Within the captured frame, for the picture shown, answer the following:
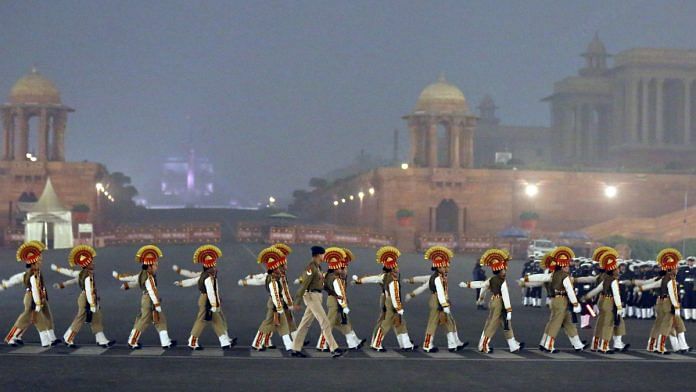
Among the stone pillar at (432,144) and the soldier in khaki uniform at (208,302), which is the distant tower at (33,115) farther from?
the soldier in khaki uniform at (208,302)

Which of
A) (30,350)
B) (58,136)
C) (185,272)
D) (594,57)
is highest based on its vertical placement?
(594,57)

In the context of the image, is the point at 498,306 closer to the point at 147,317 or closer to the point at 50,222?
the point at 147,317

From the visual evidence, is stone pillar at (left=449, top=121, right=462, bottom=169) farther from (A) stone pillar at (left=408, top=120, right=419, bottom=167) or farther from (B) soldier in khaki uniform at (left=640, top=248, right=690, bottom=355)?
(B) soldier in khaki uniform at (left=640, top=248, right=690, bottom=355)

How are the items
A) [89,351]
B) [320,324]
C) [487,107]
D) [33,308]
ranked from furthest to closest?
[487,107], [33,308], [89,351], [320,324]

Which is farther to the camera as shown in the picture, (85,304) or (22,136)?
(22,136)

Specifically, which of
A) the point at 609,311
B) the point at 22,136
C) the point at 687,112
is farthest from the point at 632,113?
the point at 609,311

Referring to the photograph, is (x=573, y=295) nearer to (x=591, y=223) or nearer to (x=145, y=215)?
(x=591, y=223)

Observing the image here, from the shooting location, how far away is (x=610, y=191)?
71.2 m

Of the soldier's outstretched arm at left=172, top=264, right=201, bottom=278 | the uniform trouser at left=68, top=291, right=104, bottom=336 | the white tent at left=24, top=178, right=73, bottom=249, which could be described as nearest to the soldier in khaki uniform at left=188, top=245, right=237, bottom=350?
the soldier's outstretched arm at left=172, top=264, right=201, bottom=278

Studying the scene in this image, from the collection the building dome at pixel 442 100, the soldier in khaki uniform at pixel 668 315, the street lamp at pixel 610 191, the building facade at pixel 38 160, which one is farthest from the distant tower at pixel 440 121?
the soldier in khaki uniform at pixel 668 315

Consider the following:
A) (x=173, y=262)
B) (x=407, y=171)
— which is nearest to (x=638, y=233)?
(x=407, y=171)

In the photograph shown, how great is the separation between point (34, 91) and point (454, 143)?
90.0 feet

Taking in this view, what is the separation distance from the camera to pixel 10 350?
1881cm

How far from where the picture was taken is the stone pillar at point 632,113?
99.2 metres
